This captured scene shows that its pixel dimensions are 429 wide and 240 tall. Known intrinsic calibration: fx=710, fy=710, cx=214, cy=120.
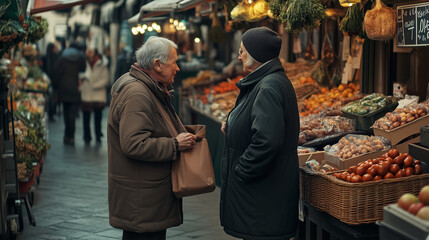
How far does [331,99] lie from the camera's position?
746 centimetres

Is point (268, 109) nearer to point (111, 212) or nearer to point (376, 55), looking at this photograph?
point (111, 212)

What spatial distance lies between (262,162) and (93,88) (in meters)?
9.62

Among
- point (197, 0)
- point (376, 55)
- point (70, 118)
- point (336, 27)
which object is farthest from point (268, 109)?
point (70, 118)

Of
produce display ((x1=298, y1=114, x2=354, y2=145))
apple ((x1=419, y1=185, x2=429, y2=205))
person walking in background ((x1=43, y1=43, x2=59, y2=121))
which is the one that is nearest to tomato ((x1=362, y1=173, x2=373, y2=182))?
apple ((x1=419, y1=185, x2=429, y2=205))

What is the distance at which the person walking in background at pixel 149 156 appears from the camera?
13.2 ft

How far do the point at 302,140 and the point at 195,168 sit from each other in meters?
1.87

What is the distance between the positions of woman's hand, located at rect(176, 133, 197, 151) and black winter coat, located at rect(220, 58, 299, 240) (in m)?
0.23

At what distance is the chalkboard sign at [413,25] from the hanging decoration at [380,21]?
0.28 ft

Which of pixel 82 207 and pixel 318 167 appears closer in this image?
pixel 318 167

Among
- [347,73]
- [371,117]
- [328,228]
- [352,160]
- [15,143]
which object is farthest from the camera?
[347,73]

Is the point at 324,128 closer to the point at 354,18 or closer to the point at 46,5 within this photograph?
the point at 354,18

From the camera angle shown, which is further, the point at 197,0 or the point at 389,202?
the point at 197,0

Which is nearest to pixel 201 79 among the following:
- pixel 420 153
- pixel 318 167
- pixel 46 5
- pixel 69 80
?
pixel 69 80

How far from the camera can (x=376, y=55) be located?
7.01 m
